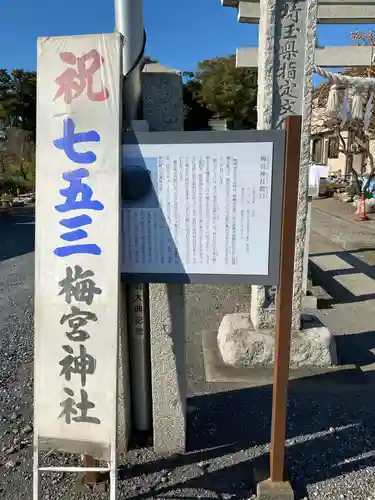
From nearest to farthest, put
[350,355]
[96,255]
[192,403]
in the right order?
[96,255] < [192,403] < [350,355]

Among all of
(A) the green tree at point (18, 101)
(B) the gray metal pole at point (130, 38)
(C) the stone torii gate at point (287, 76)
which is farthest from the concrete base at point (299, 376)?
(A) the green tree at point (18, 101)

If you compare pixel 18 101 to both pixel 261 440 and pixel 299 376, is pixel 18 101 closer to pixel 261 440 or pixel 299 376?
pixel 299 376

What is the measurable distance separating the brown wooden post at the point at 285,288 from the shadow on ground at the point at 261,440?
0.95 ft

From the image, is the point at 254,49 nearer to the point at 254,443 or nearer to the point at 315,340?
the point at 315,340

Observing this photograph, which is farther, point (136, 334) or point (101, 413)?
point (136, 334)

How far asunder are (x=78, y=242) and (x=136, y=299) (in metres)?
0.64

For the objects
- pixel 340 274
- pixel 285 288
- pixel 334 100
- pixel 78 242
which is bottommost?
pixel 340 274

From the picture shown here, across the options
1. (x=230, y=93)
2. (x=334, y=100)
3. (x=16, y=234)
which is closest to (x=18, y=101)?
(x=230, y=93)

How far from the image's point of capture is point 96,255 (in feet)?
6.34

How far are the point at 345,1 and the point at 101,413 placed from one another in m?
6.22

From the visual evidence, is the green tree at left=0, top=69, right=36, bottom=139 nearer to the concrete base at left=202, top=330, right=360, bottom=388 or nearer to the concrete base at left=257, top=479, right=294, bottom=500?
the concrete base at left=202, top=330, right=360, bottom=388

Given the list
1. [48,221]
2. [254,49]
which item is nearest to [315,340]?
[48,221]

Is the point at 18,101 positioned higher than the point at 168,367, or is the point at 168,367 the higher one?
the point at 18,101

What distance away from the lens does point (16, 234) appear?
10.4m
